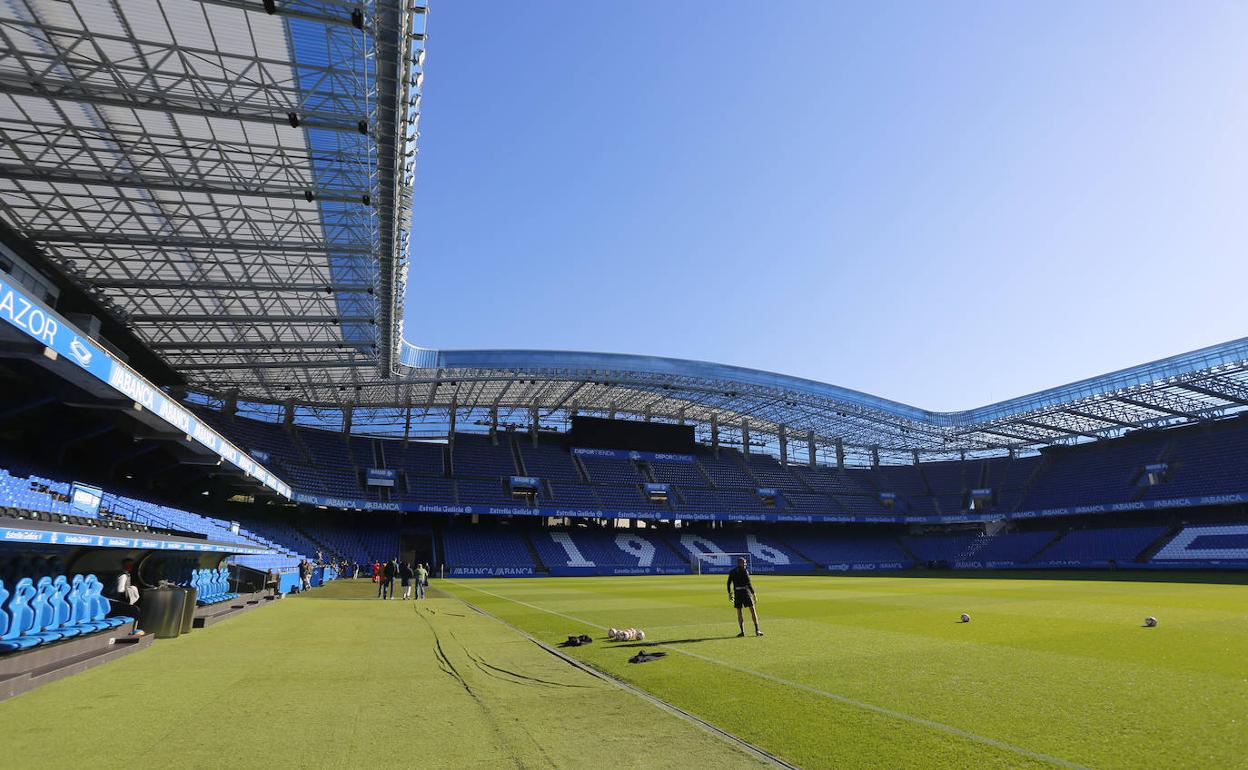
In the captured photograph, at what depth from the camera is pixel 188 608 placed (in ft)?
51.1

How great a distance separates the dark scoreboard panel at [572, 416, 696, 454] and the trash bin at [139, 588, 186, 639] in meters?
50.0

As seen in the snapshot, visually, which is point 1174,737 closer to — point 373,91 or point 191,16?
point 373,91

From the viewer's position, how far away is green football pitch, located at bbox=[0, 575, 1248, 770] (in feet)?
20.1

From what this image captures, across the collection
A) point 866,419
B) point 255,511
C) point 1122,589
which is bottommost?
point 1122,589

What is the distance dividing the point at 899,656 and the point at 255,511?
1928 inches

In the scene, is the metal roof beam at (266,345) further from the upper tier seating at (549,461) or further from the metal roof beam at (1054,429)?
the metal roof beam at (1054,429)

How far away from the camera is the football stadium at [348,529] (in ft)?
23.4

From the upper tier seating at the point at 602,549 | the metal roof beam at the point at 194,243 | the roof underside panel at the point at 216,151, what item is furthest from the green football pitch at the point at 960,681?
the upper tier seating at the point at 602,549

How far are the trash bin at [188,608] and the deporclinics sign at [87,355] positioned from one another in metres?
4.81

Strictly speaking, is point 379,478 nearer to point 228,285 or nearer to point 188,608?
point 228,285

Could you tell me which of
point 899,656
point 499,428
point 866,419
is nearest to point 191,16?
point 899,656

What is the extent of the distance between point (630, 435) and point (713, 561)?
1499 cm

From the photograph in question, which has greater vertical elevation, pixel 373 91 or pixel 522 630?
pixel 373 91

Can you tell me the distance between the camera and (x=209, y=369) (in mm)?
39719
